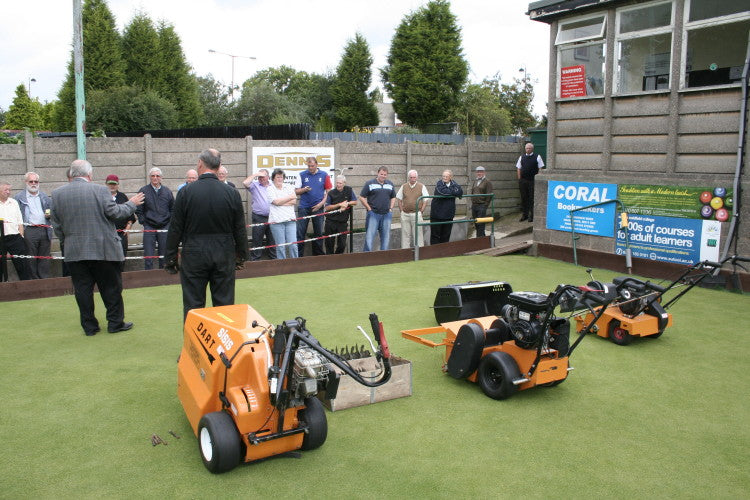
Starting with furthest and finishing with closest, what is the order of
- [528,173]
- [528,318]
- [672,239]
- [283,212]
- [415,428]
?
[528,173]
[283,212]
[672,239]
[528,318]
[415,428]

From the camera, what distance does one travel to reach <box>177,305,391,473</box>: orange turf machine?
11.0 feet

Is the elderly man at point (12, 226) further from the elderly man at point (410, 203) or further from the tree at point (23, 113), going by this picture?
the tree at point (23, 113)

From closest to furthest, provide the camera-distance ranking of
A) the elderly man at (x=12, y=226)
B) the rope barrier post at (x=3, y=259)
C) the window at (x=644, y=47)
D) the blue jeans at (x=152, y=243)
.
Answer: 1. the rope barrier post at (x=3, y=259)
2. the elderly man at (x=12, y=226)
3. the blue jeans at (x=152, y=243)
4. the window at (x=644, y=47)

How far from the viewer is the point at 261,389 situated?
3.47m

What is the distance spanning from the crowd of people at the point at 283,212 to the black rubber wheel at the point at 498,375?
16.5 feet

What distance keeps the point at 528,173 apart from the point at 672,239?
16.4 ft

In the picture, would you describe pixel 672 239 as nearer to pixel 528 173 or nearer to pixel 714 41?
pixel 714 41

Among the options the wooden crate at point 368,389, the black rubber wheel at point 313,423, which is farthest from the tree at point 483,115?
the black rubber wheel at point 313,423

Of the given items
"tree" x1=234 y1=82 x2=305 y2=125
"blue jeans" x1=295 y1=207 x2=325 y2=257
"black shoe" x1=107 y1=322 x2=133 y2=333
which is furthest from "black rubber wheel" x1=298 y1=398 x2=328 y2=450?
"tree" x1=234 y1=82 x2=305 y2=125

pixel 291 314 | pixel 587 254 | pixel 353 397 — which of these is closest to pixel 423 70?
pixel 587 254

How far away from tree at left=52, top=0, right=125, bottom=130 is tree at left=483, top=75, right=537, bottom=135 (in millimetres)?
20023

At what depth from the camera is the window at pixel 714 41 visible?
28.7 ft

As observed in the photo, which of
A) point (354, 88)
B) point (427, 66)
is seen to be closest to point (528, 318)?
point (427, 66)

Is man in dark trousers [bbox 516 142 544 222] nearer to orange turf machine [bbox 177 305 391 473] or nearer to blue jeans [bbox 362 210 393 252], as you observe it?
blue jeans [bbox 362 210 393 252]
